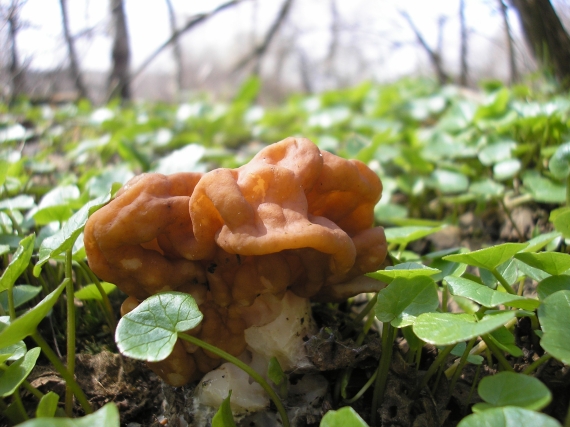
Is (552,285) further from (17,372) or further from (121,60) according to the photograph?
(121,60)

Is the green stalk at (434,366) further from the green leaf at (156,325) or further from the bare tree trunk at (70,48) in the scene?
the bare tree trunk at (70,48)

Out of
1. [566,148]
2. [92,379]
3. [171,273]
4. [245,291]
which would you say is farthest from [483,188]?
[92,379]

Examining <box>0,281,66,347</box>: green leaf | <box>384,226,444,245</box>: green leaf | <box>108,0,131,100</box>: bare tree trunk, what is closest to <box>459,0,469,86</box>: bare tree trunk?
<box>384,226,444,245</box>: green leaf

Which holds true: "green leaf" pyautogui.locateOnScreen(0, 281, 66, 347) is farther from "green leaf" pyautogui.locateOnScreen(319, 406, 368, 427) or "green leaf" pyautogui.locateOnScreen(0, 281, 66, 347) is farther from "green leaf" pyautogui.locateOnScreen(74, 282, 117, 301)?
"green leaf" pyautogui.locateOnScreen(319, 406, 368, 427)

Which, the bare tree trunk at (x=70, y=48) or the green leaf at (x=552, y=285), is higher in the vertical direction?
the bare tree trunk at (x=70, y=48)

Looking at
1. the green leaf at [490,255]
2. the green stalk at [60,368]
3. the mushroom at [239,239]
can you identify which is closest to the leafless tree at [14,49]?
the mushroom at [239,239]
